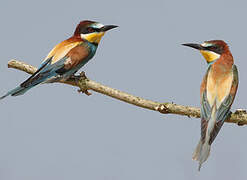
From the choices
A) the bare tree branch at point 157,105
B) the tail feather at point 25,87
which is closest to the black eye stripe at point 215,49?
the bare tree branch at point 157,105

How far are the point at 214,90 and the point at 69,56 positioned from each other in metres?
1.01

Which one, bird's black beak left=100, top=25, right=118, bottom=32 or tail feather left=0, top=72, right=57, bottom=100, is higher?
bird's black beak left=100, top=25, right=118, bottom=32

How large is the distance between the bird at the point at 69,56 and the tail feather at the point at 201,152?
40.0 inches

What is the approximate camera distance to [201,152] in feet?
8.44

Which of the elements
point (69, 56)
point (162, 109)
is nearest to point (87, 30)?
point (69, 56)

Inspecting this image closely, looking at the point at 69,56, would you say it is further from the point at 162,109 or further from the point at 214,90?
the point at 214,90

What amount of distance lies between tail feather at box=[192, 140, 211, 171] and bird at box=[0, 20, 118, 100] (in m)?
1.02

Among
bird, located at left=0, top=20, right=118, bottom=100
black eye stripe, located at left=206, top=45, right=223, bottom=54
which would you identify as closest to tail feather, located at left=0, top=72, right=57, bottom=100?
bird, located at left=0, top=20, right=118, bottom=100

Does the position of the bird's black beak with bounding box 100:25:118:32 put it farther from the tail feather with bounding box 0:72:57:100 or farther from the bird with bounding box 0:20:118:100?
the tail feather with bounding box 0:72:57:100

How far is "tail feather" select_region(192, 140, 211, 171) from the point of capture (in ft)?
8.38

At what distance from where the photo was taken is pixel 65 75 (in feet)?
10.2

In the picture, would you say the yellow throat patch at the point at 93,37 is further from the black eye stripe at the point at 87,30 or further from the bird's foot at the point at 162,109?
the bird's foot at the point at 162,109

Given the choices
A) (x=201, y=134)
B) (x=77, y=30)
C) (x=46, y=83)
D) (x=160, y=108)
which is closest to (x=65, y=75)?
(x=46, y=83)

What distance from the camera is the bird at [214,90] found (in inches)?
103
